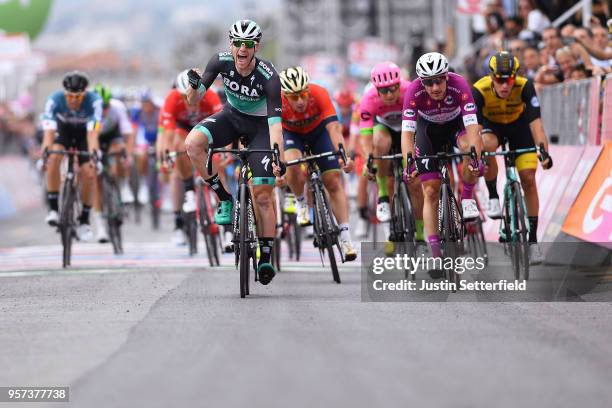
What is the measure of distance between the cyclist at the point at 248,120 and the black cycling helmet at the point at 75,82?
454 cm

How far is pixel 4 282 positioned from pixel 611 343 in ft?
23.2

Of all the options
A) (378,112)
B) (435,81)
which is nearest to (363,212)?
(378,112)

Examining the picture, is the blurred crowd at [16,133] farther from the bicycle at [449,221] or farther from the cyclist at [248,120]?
the bicycle at [449,221]

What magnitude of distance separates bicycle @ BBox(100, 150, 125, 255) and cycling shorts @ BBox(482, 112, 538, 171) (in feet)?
19.6

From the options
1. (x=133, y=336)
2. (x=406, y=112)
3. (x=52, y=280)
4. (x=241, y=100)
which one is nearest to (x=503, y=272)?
(x=406, y=112)

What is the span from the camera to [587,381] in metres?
6.50

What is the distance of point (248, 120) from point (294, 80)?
1512 mm

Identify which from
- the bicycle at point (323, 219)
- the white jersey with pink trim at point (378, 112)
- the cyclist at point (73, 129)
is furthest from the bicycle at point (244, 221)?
the cyclist at point (73, 129)

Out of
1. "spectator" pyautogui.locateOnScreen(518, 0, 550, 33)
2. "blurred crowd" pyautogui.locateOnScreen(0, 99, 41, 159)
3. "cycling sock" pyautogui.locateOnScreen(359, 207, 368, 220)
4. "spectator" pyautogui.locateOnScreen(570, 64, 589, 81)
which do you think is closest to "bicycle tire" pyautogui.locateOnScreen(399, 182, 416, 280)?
"spectator" pyautogui.locateOnScreen(570, 64, 589, 81)

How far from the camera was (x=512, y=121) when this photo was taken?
12.5 m

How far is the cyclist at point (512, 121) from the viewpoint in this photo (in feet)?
39.1

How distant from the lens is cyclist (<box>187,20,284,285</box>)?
10.8 m

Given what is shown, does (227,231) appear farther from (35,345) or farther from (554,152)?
(35,345)

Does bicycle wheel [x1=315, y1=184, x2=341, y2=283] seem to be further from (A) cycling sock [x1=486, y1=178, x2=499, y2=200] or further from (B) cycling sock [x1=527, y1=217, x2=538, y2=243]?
(B) cycling sock [x1=527, y1=217, x2=538, y2=243]
